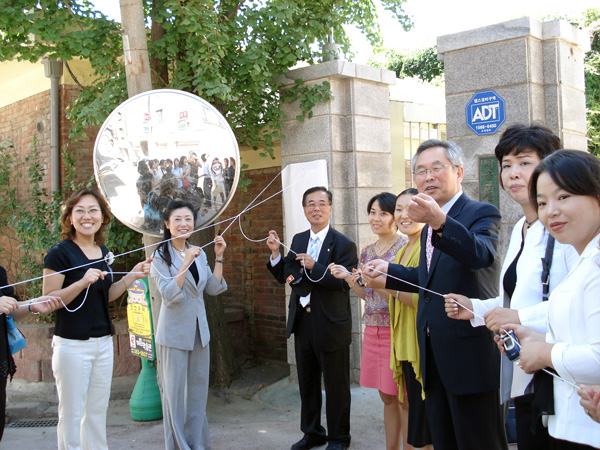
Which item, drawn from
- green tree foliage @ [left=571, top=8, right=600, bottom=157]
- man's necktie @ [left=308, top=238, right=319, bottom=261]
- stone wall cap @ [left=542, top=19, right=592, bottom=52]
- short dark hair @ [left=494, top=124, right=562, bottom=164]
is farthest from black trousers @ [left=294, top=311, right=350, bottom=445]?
green tree foliage @ [left=571, top=8, right=600, bottom=157]

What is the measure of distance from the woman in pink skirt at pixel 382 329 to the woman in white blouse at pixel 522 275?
1.26 metres

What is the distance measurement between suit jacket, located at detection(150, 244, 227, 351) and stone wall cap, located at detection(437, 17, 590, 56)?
2830 millimetres

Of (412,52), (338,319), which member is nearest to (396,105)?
(338,319)

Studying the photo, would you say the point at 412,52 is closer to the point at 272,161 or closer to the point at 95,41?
the point at 272,161

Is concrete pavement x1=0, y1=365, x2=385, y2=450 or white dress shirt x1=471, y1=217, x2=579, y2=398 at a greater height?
white dress shirt x1=471, y1=217, x2=579, y2=398

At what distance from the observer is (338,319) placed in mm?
4293

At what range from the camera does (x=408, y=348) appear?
138 inches

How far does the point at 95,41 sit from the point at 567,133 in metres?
4.19

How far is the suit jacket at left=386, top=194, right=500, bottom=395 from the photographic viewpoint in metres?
2.71

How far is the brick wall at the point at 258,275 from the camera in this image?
6.84 m

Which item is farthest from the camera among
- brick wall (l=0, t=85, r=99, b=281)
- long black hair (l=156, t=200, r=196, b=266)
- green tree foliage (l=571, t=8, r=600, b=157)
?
green tree foliage (l=571, t=8, r=600, b=157)

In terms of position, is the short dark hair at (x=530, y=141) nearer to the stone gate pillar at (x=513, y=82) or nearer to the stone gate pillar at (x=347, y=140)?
the stone gate pillar at (x=513, y=82)

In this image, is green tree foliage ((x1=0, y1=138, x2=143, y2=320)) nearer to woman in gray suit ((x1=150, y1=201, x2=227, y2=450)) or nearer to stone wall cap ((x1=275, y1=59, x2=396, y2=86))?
woman in gray suit ((x1=150, y1=201, x2=227, y2=450))

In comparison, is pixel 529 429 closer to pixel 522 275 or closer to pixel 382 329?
pixel 522 275
